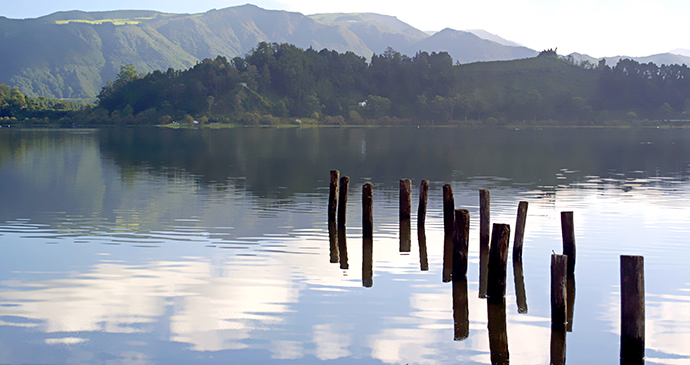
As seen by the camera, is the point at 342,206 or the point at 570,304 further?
the point at 342,206

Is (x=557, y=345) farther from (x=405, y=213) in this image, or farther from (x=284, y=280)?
(x=405, y=213)

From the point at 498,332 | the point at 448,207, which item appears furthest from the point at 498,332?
the point at 448,207

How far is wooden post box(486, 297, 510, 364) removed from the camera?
13.5 metres

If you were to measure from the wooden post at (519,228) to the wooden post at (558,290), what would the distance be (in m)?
5.99

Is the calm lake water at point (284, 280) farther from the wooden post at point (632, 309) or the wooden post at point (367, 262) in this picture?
the wooden post at point (632, 309)

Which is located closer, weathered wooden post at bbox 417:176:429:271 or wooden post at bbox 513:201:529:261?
wooden post at bbox 513:201:529:261

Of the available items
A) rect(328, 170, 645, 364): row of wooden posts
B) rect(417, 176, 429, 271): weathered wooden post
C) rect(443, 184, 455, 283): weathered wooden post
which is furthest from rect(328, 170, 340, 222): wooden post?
rect(443, 184, 455, 283): weathered wooden post

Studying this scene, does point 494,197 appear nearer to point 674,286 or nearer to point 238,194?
point 238,194

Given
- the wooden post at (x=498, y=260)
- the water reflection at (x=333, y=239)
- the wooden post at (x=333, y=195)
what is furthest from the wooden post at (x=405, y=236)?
the wooden post at (x=498, y=260)

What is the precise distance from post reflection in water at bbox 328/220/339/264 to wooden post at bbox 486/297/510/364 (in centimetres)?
656

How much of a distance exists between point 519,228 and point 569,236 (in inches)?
70.5

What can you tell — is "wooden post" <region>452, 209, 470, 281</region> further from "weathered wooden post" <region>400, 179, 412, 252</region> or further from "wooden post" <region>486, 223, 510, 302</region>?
"weathered wooden post" <region>400, 179, 412, 252</region>

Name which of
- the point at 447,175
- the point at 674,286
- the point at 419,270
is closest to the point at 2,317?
the point at 419,270

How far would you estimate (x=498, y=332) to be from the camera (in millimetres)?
14820
